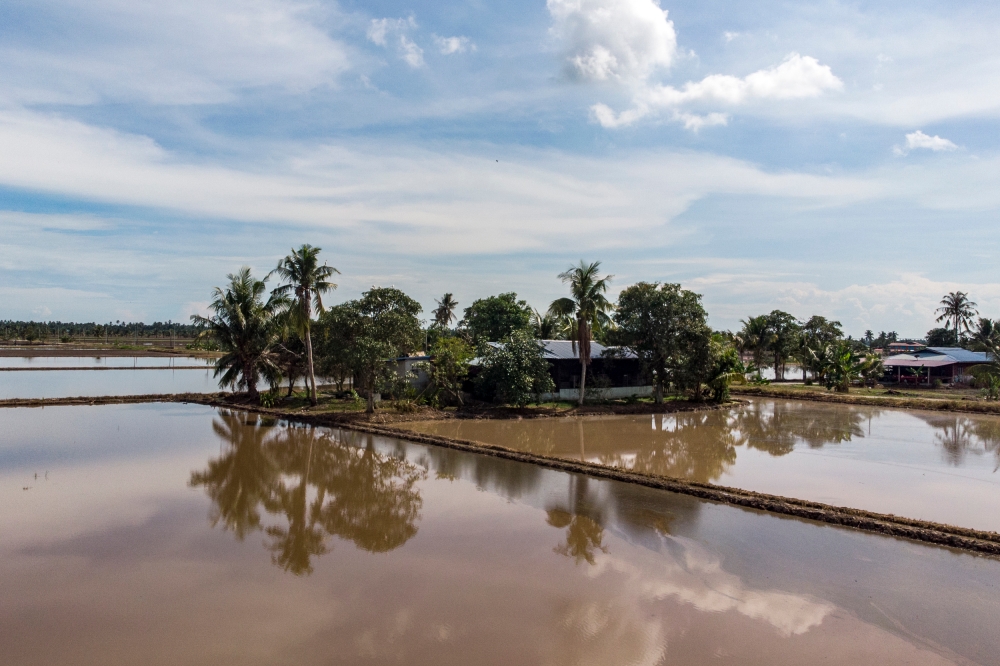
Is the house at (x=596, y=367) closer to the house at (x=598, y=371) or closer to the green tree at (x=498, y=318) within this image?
the house at (x=598, y=371)

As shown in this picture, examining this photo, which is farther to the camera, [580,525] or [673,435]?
[673,435]

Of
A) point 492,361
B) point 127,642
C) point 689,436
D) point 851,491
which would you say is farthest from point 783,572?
point 492,361

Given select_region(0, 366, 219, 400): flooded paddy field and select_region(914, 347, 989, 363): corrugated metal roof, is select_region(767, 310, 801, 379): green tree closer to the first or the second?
select_region(914, 347, 989, 363): corrugated metal roof

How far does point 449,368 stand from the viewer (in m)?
25.8

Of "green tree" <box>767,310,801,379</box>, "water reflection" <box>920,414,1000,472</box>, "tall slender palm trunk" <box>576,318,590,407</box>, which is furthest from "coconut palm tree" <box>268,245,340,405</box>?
"green tree" <box>767,310,801,379</box>

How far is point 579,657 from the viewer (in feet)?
20.9

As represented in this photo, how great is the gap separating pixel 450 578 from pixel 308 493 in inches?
241

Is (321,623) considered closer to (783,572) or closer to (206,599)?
(206,599)

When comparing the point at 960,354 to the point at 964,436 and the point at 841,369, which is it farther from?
the point at 964,436

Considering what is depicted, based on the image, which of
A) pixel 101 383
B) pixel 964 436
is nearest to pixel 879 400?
pixel 964 436

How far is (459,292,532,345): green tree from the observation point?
44625 millimetres

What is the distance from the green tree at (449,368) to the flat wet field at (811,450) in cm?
256

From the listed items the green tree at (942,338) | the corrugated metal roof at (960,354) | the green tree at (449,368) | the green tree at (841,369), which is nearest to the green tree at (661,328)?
the green tree at (449,368)

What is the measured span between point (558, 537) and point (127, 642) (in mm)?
6401
